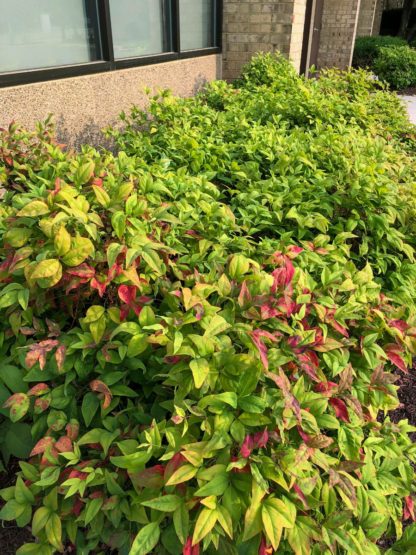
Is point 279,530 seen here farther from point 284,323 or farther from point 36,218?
point 36,218

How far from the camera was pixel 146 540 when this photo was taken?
1340mm

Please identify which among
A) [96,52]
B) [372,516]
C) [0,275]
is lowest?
[372,516]

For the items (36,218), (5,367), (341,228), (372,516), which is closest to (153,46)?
(341,228)

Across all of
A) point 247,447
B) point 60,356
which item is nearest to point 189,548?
point 247,447

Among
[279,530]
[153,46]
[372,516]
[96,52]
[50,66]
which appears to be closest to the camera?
[279,530]

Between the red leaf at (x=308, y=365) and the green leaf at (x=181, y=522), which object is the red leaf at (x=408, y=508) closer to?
the red leaf at (x=308, y=365)

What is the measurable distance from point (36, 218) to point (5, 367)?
0.60 m

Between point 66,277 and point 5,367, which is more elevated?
point 66,277

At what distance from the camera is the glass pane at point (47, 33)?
3830 mm

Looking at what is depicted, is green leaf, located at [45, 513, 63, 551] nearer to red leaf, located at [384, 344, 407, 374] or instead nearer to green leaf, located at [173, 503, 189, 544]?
green leaf, located at [173, 503, 189, 544]

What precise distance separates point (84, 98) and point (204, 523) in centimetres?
426

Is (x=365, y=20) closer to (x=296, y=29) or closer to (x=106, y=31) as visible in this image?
(x=296, y=29)

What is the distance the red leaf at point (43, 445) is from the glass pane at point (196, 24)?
5.94 meters

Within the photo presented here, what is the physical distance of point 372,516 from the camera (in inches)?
59.2
